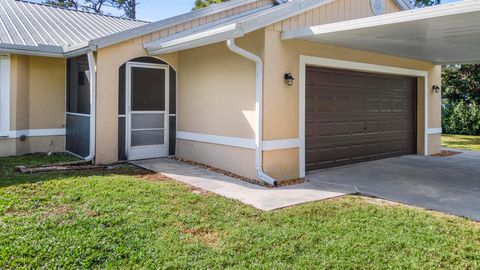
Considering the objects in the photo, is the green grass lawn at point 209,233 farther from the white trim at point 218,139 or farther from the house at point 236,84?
the house at point 236,84

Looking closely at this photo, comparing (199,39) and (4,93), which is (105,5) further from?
(199,39)

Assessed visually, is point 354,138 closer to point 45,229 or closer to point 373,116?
point 373,116

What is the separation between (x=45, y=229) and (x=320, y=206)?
11.6ft

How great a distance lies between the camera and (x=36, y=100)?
9.42 m

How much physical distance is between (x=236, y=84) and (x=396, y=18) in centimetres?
315

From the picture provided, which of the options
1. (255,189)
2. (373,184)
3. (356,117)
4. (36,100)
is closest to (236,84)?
(255,189)

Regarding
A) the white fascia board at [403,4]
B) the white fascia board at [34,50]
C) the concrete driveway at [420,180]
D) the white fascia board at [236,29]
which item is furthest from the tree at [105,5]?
the concrete driveway at [420,180]

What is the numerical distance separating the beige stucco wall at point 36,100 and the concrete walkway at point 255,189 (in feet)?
11.3

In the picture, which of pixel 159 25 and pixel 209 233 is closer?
pixel 209 233

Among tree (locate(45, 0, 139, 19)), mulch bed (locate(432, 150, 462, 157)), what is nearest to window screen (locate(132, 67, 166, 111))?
mulch bed (locate(432, 150, 462, 157))

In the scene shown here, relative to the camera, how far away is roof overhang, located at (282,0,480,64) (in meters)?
5.30

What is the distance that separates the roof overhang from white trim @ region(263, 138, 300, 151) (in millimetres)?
1955

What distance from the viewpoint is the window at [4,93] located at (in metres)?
8.85

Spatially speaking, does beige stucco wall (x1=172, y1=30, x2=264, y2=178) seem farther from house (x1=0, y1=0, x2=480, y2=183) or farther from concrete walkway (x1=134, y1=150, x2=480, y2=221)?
concrete walkway (x1=134, y1=150, x2=480, y2=221)
